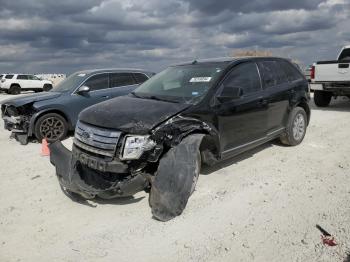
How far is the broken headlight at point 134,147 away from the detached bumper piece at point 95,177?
126 millimetres

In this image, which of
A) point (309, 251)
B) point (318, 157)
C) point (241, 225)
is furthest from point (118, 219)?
point (318, 157)

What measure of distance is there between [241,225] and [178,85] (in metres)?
2.39

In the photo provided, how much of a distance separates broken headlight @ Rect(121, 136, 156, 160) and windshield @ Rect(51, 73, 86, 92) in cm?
505

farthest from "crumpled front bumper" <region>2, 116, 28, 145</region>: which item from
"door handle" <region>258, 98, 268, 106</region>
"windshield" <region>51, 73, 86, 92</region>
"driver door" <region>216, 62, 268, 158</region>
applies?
"door handle" <region>258, 98, 268, 106</region>

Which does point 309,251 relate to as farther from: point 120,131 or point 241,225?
point 120,131

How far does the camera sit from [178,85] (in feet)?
17.2

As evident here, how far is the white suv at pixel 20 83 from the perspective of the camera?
90.3 ft

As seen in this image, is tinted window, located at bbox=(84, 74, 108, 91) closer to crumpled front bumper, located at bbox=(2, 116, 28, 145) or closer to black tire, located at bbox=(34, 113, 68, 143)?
black tire, located at bbox=(34, 113, 68, 143)

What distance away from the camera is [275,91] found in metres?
5.99

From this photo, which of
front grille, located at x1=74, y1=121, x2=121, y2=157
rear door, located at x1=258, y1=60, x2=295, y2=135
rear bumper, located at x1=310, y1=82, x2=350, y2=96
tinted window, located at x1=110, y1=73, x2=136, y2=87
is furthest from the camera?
rear bumper, located at x1=310, y1=82, x2=350, y2=96

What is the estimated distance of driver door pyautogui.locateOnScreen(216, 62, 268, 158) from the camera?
4.89 metres

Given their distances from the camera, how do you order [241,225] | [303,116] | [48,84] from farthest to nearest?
[48,84], [303,116], [241,225]

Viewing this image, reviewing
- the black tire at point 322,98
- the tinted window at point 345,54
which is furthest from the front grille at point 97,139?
the tinted window at point 345,54

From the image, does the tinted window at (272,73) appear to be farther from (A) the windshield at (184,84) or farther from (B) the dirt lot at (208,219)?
(B) the dirt lot at (208,219)
